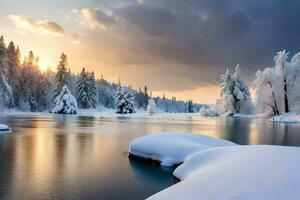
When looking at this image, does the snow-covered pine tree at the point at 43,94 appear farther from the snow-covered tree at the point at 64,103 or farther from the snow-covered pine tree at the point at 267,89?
the snow-covered pine tree at the point at 267,89

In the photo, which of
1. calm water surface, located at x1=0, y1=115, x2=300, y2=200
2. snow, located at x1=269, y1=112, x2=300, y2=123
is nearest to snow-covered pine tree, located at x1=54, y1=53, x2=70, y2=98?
snow, located at x1=269, y1=112, x2=300, y2=123

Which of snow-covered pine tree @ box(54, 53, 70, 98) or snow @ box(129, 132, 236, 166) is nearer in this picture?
snow @ box(129, 132, 236, 166)

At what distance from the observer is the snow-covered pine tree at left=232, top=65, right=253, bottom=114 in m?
90.2

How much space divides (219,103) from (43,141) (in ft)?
245

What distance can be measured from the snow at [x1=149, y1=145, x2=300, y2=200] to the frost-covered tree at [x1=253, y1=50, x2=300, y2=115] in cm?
5638

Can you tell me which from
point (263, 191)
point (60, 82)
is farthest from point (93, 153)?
point (60, 82)

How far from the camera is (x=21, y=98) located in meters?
92.9

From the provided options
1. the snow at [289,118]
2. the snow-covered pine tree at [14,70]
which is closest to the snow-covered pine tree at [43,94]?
the snow-covered pine tree at [14,70]

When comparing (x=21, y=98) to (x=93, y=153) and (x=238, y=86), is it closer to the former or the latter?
(x=238, y=86)

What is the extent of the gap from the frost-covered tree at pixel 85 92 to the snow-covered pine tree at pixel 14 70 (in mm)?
20850

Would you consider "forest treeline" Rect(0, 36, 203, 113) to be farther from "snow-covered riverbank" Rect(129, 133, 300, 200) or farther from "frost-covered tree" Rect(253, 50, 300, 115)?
"snow-covered riverbank" Rect(129, 133, 300, 200)

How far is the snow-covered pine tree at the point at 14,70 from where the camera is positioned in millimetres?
91062

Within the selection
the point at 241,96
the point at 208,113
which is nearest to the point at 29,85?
the point at 208,113

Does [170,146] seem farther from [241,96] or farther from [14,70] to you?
[14,70]
